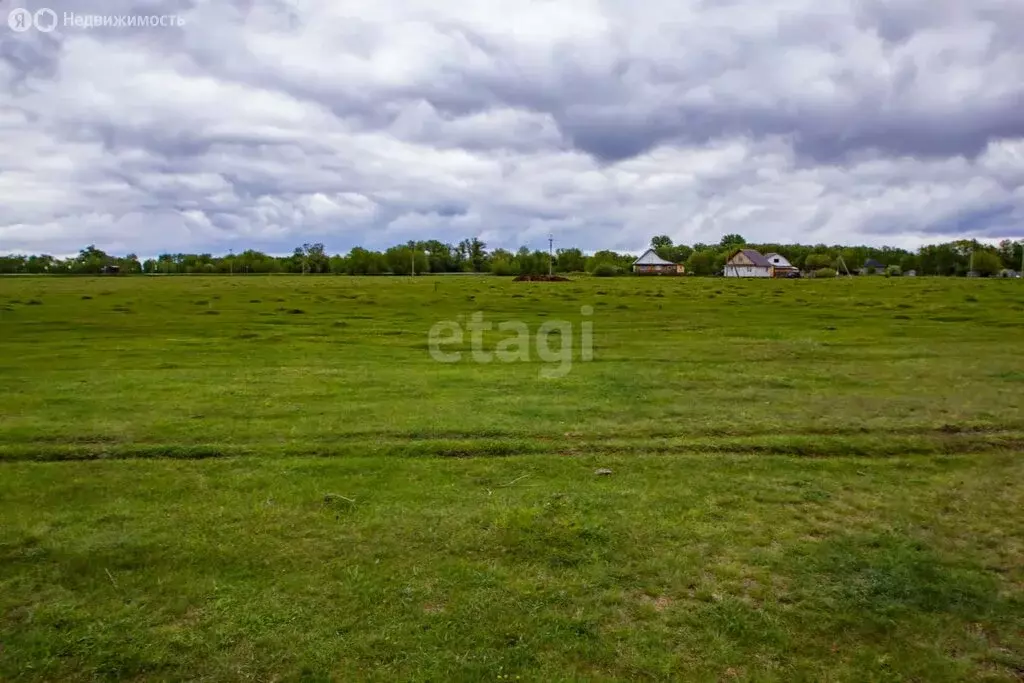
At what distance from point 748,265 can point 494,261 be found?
45877 mm

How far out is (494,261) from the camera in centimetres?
11906

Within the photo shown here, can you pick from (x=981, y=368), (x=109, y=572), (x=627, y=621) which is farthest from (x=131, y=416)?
(x=981, y=368)

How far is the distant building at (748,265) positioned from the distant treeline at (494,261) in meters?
8.23

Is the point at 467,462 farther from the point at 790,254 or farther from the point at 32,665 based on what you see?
the point at 790,254

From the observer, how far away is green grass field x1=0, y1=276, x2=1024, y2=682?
4.93m

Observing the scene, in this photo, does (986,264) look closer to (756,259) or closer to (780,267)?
(780,267)

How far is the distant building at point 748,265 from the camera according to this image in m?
116

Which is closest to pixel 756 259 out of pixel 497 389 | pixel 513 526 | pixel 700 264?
pixel 700 264

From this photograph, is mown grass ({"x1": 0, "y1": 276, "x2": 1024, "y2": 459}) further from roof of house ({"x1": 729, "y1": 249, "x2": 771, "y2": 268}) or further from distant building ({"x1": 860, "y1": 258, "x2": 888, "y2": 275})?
distant building ({"x1": 860, "y1": 258, "x2": 888, "y2": 275})

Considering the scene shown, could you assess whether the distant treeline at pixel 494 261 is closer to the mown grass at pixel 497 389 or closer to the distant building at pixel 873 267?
the distant building at pixel 873 267

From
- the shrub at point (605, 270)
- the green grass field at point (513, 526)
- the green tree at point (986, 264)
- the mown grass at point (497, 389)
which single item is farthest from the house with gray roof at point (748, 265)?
the green grass field at point (513, 526)

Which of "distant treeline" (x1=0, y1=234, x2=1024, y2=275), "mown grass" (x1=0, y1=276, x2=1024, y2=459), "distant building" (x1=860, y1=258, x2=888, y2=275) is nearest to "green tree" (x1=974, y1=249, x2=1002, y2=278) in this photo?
"distant treeline" (x1=0, y1=234, x2=1024, y2=275)

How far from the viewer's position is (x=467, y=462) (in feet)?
31.0

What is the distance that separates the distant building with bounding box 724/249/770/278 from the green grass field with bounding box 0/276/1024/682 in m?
105
